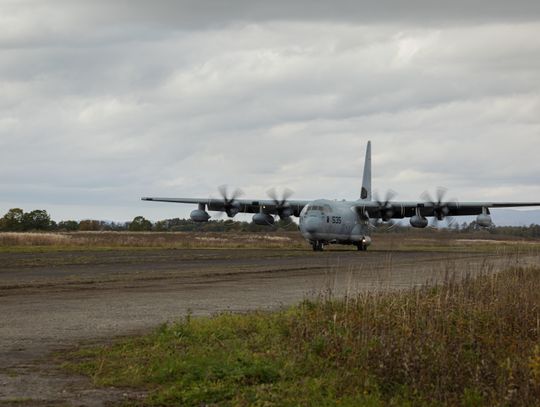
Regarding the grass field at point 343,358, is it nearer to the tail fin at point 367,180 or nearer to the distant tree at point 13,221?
the tail fin at point 367,180

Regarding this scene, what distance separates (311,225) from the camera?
5647 cm

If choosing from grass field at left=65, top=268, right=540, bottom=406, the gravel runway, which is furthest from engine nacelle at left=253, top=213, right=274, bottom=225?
grass field at left=65, top=268, right=540, bottom=406

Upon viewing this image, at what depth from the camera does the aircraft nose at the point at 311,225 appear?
5653 cm

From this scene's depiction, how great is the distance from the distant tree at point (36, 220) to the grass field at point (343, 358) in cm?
11273

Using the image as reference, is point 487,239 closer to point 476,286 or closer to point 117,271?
point 117,271

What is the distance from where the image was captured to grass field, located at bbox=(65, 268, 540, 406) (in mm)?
9555

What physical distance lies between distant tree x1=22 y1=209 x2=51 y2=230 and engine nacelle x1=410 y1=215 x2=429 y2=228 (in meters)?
76.9

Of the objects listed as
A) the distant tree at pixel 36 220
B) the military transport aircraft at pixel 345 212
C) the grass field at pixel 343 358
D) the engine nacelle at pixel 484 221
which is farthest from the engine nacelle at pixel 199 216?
the distant tree at pixel 36 220

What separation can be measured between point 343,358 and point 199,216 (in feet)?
168

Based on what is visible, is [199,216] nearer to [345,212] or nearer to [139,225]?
[345,212]

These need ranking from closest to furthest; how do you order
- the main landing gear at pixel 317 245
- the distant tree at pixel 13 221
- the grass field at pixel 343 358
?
the grass field at pixel 343 358
the main landing gear at pixel 317 245
the distant tree at pixel 13 221

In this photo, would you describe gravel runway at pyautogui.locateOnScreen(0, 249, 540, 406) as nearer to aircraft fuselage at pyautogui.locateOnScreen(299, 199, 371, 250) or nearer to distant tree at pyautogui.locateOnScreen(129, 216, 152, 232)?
aircraft fuselage at pyautogui.locateOnScreen(299, 199, 371, 250)

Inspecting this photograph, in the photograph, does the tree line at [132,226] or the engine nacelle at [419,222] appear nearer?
the engine nacelle at [419,222]

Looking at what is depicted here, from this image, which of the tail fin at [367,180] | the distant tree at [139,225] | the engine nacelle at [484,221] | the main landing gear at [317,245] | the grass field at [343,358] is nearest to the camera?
the grass field at [343,358]
